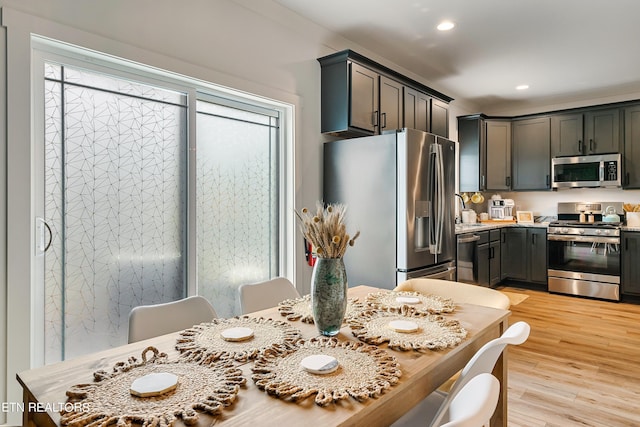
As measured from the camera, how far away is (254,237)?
3.01m

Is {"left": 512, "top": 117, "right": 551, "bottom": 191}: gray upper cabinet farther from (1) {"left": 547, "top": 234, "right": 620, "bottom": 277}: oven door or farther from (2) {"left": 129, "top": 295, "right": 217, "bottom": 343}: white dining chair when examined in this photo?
(2) {"left": 129, "top": 295, "right": 217, "bottom": 343}: white dining chair

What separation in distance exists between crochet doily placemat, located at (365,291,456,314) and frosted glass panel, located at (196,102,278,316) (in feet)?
4.13

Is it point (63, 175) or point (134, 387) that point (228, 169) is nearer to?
point (63, 175)

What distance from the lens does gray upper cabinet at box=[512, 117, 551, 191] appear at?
5387mm

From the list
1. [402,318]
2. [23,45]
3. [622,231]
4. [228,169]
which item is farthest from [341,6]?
[622,231]

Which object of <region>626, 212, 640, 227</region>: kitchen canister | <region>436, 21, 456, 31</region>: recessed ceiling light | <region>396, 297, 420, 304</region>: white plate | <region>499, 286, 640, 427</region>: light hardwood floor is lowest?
<region>499, 286, 640, 427</region>: light hardwood floor

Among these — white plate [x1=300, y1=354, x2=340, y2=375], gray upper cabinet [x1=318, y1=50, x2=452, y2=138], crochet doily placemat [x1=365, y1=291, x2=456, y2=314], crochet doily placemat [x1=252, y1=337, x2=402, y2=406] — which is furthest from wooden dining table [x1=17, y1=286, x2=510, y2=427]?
gray upper cabinet [x1=318, y1=50, x2=452, y2=138]

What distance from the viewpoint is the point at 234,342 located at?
1284 millimetres

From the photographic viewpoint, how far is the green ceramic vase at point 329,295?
4.37ft

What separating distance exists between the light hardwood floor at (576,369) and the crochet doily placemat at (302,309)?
1.12 metres

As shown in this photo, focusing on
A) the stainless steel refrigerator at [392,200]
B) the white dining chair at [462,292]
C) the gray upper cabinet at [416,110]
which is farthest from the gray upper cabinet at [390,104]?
the white dining chair at [462,292]

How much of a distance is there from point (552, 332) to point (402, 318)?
2733 millimetres

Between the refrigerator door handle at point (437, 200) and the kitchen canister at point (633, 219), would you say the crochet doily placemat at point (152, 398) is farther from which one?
the kitchen canister at point (633, 219)

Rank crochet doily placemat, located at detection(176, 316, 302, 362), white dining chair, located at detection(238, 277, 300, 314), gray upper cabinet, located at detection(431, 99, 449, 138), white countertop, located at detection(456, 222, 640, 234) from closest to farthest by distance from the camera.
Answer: crochet doily placemat, located at detection(176, 316, 302, 362)
white dining chair, located at detection(238, 277, 300, 314)
gray upper cabinet, located at detection(431, 99, 449, 138)
white countertop, located at detection(456, 222, 640, 234)
